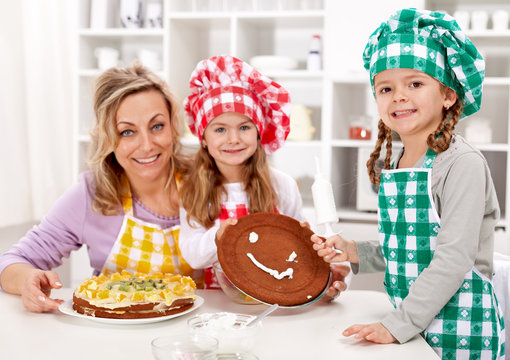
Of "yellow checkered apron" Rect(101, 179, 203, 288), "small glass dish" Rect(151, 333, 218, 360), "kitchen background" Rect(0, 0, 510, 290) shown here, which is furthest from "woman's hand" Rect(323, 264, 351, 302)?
"kitchen background" Rect(0, 0, 510, 290)

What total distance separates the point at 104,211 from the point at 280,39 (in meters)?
2.33

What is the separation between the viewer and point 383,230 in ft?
4.66

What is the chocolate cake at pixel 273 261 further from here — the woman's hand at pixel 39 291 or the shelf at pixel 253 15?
the shelf at pixel 253 15

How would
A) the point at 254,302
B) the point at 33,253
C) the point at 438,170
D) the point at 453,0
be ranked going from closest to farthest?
the point at 438,170 → the point at 254,302 → the point at 33,253 → the point at 453,0

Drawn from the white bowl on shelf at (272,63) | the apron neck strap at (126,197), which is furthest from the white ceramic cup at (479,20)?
the apron neck strap at (126,197)

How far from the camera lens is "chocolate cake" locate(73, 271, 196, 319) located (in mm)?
1330

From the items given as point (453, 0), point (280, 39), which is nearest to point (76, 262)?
point (280, 39)

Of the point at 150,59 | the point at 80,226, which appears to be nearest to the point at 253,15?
the point at 150,59

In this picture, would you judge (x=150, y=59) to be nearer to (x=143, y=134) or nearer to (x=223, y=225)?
(x=143, y=134)

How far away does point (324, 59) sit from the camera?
336cm

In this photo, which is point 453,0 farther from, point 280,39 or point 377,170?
point 377,170

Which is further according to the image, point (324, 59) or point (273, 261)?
point (324, 59)

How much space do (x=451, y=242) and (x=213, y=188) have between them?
826 millimetres

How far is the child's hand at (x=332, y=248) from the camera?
1.43m
